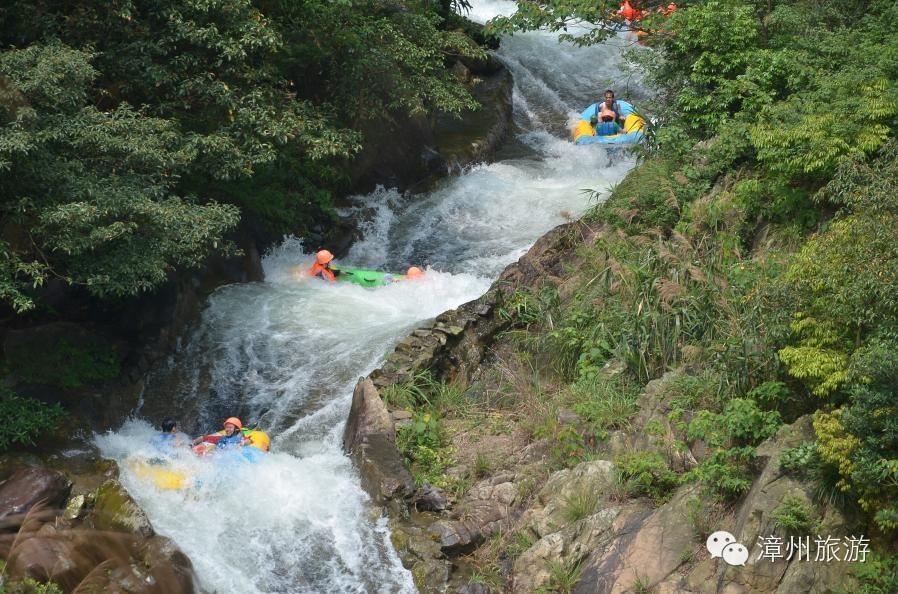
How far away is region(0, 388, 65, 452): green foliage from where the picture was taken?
923 centimetres

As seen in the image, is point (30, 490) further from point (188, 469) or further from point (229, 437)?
point (229, 437)

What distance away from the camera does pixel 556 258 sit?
12203mm

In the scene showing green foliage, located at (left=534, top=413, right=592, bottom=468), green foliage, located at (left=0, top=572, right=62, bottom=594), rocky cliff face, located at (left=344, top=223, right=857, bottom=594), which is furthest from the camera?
green foliage, located at (left=534, top=413, right=592, bottom=468)

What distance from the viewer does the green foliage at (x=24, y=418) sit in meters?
9.23

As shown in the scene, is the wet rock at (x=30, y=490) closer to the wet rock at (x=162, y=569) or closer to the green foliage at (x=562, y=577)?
the wet rock at (x=162, y=569)

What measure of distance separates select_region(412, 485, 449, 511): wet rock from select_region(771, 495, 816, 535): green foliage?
350 centimetres

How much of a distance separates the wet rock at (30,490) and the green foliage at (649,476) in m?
4.82

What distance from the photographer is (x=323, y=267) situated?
13.8 metres

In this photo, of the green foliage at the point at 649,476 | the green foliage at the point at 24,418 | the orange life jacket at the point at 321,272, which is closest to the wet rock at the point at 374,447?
the green foliage at the point at 649,476

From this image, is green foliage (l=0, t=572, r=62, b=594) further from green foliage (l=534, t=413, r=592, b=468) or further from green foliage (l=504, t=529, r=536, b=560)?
green foliage (l=534, t=413, r=592, b=468)

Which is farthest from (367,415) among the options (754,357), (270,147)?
(754,357)

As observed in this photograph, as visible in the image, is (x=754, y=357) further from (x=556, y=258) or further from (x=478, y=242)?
(x=478, y=242)

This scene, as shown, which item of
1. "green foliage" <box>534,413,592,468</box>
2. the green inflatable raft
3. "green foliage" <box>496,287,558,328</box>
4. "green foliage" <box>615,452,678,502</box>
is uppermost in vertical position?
"green foliage" <box>496,287,558,328</box>

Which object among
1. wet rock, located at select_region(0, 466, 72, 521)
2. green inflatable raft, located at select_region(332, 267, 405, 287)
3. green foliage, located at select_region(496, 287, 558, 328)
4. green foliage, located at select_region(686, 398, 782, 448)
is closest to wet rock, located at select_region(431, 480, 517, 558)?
green foliage, located at select_region(686, 398, 782, 448)
